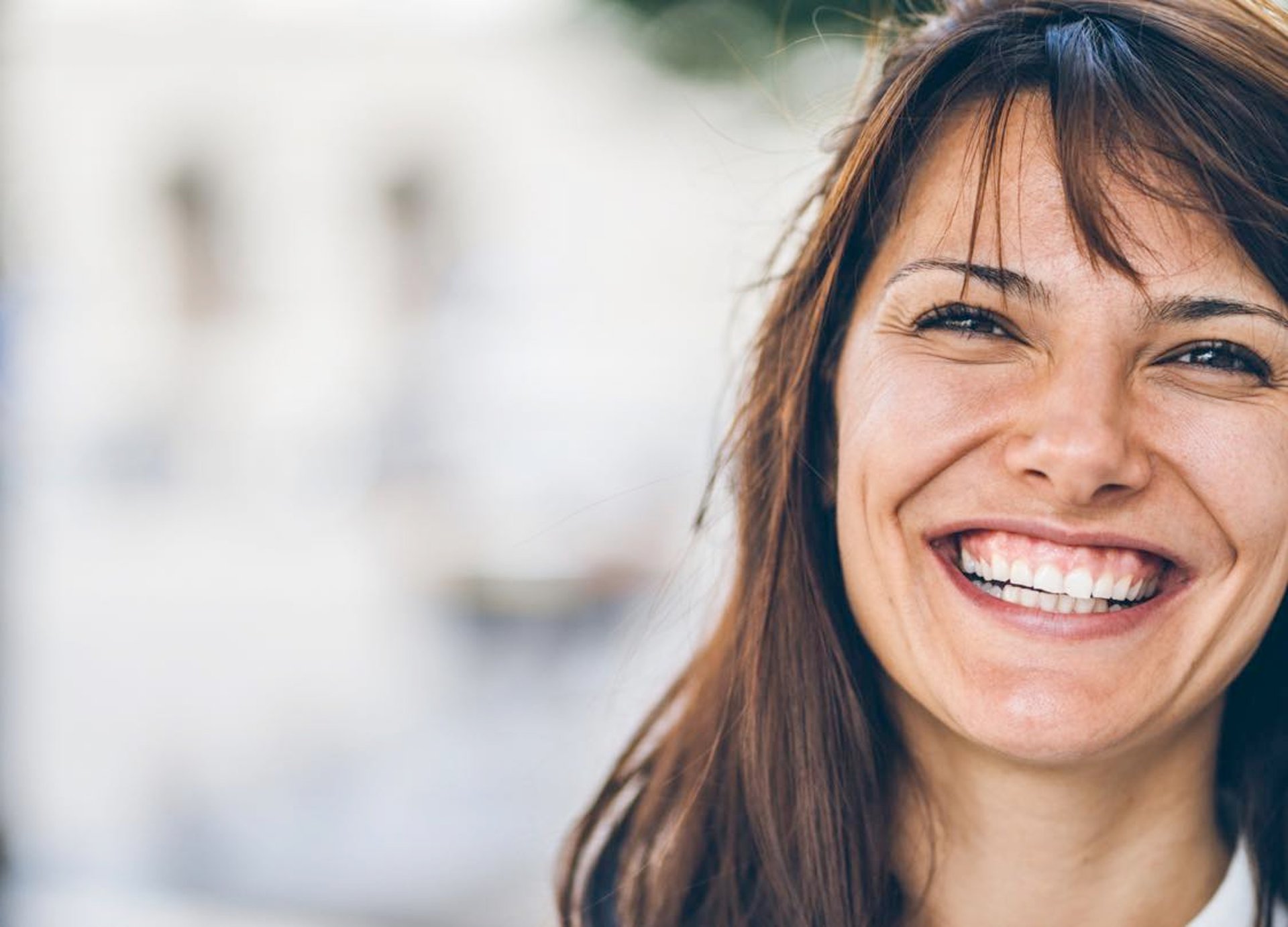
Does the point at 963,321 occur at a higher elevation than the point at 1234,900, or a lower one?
higher

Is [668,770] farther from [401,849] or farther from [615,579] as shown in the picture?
[615,579]

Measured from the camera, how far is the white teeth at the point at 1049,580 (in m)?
1.41

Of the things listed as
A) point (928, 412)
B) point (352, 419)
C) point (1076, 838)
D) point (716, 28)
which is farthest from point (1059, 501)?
point (352, 419)

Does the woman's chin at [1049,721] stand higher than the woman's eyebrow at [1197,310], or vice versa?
the woman's eyebrow at [1197,310]

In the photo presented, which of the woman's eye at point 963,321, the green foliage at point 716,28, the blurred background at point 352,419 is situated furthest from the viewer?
the green foliage at point 716,28

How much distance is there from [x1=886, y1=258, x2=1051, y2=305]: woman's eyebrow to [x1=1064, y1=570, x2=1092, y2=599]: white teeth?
0.28m

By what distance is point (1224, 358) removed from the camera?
1401mm

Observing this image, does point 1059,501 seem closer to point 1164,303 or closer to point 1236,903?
point 1164,303

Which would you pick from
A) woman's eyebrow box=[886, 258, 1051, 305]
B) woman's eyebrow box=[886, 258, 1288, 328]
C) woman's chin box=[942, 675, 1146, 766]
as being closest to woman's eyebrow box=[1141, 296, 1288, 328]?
woman's eyebrow box=[886, 258, 1288, 328]

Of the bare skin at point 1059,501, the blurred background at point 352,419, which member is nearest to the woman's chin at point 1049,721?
the bare skin at point 1059,501

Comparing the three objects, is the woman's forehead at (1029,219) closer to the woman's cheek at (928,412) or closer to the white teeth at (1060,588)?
the woman's cheek at (928,412)

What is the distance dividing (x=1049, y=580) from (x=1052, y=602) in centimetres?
3

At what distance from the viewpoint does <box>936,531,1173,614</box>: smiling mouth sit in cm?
141

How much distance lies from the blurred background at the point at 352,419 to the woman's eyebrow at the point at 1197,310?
57 centimetres
